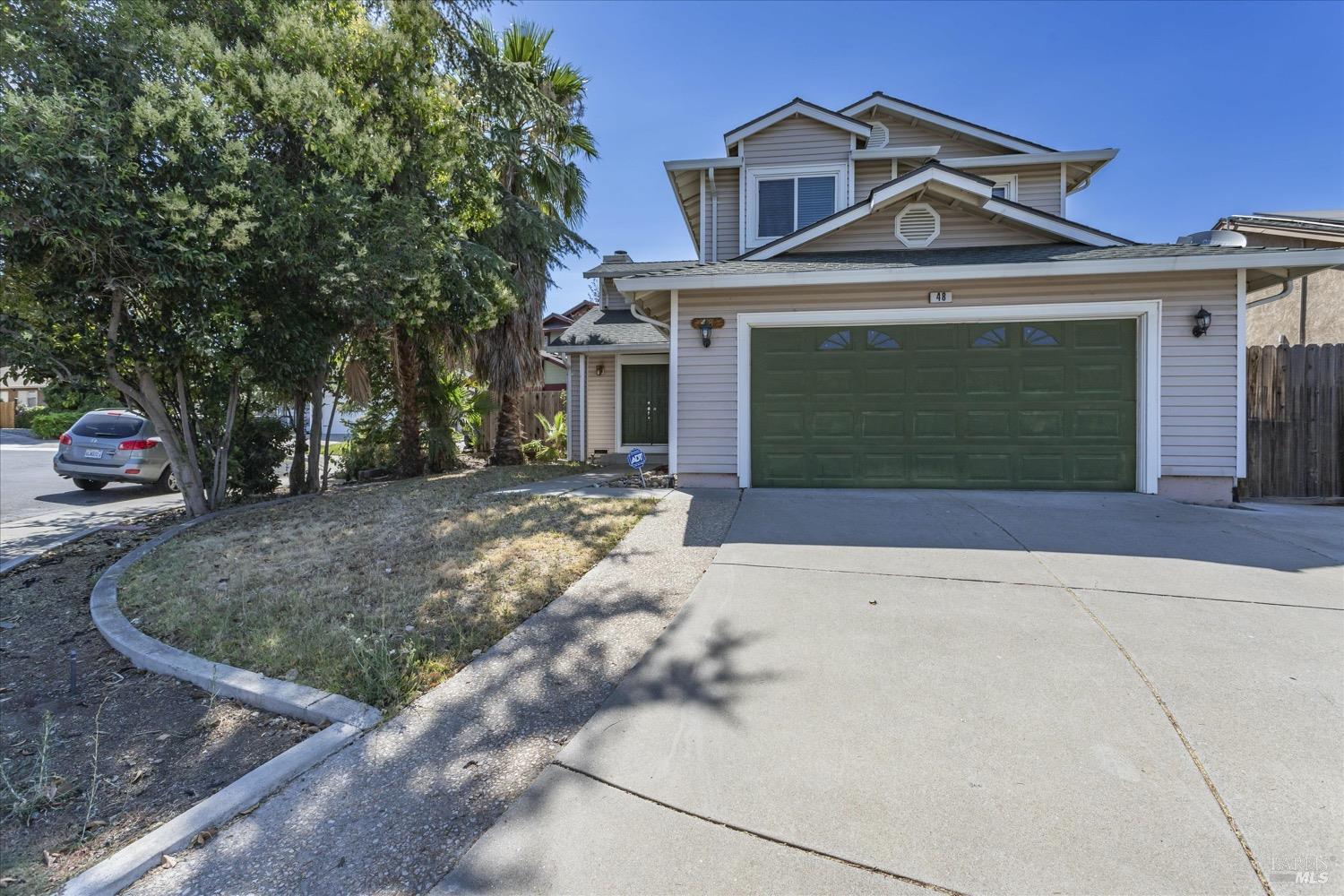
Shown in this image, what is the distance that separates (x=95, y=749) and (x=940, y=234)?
32.4 ft

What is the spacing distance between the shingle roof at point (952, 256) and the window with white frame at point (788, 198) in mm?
3159

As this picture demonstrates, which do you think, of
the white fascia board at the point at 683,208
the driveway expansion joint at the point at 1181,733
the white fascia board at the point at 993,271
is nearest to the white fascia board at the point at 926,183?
the white fascia board at the point at 993,271

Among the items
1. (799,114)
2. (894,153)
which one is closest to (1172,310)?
(894,153)

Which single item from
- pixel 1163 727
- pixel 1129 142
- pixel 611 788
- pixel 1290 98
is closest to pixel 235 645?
pixel 611 788

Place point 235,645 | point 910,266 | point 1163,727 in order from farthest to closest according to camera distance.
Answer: point 910,266
point 235,645
point 1163,727

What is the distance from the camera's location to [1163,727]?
2.47 metres

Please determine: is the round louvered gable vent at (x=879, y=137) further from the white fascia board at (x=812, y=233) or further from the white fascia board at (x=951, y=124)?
the white fascia board at (x=812, y=233)

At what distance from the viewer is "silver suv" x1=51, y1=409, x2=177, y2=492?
33.3 feet

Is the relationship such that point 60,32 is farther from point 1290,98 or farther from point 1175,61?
point 1290,98

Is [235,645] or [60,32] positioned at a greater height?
[60,32]

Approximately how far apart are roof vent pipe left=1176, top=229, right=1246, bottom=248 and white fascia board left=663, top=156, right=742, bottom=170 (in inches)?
289

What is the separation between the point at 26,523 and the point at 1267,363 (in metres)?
16.9

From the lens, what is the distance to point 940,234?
8523 mm

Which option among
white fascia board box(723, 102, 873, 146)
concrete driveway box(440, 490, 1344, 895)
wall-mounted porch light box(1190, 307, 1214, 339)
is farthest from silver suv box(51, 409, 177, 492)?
wall-mounted porch light box(1190, 307, 1214, 339)
